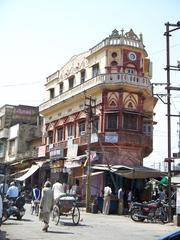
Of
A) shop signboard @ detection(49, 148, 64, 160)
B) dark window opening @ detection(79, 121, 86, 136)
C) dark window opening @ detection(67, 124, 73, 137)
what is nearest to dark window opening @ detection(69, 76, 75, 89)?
dark window opening @ detection(67, 124, 73, 137)

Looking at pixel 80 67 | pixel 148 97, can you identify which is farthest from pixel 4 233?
pixel 80 67

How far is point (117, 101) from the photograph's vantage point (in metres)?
35.5

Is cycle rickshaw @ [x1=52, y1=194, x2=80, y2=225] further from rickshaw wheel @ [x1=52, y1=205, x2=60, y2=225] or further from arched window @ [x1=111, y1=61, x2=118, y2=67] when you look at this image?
arched window @ [x1=111, y1=61, x2=118, y2=67]

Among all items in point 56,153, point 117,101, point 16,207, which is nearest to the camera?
point 16,207

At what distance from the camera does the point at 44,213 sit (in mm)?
15711

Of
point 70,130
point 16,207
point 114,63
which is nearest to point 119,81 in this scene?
point 114,63

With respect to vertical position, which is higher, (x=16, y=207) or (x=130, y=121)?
(x=130, y=121)

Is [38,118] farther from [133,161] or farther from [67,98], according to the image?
[133,161]

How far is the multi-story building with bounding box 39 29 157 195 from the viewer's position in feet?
114

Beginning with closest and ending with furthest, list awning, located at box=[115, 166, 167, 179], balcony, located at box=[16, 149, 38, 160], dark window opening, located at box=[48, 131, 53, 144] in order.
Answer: awning, located at box=[115, 166, 167, 179], dark window opening, located at box=[48, 131, 53, 144], balcony, located at box=[16, 149, 38, 160]

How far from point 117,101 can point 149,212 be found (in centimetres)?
1400

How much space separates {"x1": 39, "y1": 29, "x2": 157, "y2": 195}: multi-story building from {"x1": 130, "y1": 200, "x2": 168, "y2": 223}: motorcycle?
1005 cm

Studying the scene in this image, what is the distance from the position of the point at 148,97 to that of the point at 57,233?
24159 millimetres

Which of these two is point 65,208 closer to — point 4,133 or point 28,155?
point 28,155
